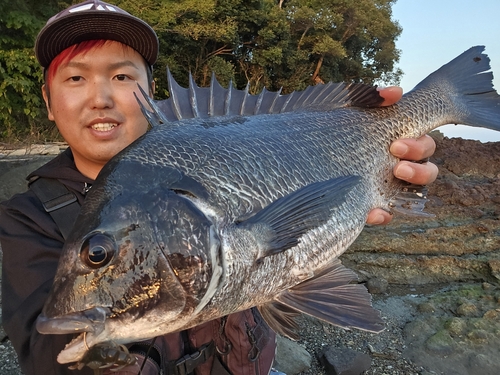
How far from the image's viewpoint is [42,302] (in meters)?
1.61

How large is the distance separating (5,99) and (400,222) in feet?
33.3

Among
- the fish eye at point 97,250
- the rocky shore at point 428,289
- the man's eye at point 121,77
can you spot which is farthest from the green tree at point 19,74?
the fish eye at point 97,250

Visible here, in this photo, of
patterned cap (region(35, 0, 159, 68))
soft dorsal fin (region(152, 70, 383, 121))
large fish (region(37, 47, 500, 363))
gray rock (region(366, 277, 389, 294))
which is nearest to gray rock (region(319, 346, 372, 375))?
gray rock (region(366, 277, 389, 294))

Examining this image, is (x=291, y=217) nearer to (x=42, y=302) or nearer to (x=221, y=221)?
(x=221, y=221)

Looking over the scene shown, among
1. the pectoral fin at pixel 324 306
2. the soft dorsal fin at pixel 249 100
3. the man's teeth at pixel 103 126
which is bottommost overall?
the pectoral fin at pixel 324 306

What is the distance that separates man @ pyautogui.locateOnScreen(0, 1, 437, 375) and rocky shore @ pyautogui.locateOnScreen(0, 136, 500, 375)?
1871 millimetres

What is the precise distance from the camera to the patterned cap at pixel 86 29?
6.98 ft

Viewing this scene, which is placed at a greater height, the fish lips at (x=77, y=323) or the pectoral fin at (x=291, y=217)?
the pectoral fin at (x=291, y=217)

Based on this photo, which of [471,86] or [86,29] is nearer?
[86,29]

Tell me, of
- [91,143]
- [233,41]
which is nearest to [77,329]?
[91,143]

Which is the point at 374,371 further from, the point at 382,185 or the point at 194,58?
the point at 194,58

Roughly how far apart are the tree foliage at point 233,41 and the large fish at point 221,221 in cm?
483

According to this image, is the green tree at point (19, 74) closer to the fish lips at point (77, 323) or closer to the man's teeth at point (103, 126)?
the man's teeth at point (103, 126)

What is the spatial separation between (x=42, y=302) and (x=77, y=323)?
0.62 m
